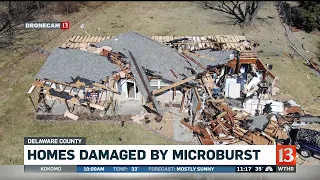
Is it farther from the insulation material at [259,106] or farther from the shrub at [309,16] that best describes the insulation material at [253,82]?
the shrub at [309,16]

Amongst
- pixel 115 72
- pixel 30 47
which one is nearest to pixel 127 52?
pixel 115 72

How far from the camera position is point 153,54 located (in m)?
25.3

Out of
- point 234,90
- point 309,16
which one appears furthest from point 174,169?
point 309,16

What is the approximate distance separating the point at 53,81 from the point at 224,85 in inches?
512

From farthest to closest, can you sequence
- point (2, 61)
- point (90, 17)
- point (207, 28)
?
point (90, 17)
point (207, 28)
point (2, 61)

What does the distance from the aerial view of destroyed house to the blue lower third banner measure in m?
2.03

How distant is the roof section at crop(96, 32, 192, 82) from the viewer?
80.1 ft

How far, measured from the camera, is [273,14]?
4053cm

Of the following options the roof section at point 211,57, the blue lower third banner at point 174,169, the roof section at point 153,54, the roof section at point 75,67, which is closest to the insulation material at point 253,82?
the roof section at point 211,57

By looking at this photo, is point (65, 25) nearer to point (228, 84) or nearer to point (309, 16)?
point (228, 84)

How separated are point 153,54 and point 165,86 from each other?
108 inches

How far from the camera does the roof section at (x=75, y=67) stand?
2405 centimetres

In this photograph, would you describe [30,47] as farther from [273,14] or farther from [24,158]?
[273,14]

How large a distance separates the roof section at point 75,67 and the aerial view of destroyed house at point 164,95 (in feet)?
0.25
